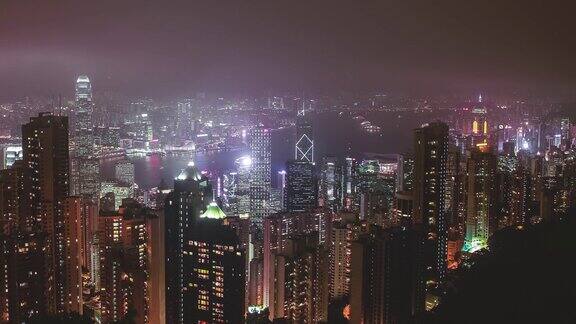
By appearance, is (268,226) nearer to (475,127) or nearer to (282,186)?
(282,186)

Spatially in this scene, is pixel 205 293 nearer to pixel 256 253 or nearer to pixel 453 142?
pixel 256 253

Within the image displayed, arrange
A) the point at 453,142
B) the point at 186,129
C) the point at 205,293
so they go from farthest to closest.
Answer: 1. the point at 186,129
2. the point at 453,142
3. the point at 205,293

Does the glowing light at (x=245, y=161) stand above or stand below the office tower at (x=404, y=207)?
above

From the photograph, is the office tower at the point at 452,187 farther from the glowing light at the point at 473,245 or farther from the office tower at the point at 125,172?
the office tower at the point at 125,172

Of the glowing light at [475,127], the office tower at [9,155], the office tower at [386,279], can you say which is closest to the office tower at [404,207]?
the office tower at [386,279]

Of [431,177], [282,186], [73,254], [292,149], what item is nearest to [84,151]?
[282,186]

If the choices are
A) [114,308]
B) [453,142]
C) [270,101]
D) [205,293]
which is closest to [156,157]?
[270,101]
